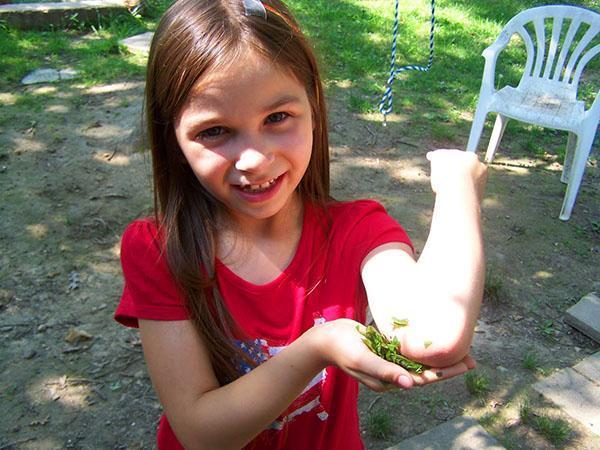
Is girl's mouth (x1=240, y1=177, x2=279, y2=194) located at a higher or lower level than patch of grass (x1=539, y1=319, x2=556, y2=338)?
higher

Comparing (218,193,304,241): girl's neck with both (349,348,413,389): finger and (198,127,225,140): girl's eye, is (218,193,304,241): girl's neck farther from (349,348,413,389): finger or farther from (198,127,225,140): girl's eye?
(349,348,413,389): finger

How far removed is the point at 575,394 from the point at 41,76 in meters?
5.23

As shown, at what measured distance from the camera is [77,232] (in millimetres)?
3691

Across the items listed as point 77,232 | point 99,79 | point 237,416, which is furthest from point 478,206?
point 99,79

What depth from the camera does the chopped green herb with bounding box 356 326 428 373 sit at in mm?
1112

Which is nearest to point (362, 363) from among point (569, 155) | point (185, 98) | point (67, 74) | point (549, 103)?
point (185, 98)

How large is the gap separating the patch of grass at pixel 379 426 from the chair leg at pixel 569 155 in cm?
295

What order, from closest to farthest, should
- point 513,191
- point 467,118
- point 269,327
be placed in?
point 269,327 → point 513,191 → point 467,118

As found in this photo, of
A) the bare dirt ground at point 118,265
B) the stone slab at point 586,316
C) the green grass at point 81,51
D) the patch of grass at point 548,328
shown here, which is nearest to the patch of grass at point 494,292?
the bare dirt ground at point 118,265

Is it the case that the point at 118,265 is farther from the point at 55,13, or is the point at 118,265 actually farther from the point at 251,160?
the point at 55,13

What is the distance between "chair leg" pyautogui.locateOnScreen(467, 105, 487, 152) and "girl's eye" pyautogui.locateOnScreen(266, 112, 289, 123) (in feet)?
11.6

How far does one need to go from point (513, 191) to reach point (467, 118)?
125 cm

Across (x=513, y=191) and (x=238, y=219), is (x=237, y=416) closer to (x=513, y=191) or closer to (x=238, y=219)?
(x=238, y=219)

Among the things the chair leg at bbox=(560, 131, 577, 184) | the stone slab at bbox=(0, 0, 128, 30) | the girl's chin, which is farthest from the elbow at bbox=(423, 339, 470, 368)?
the stone slab at bbox=(0, 0, 128, 30)
